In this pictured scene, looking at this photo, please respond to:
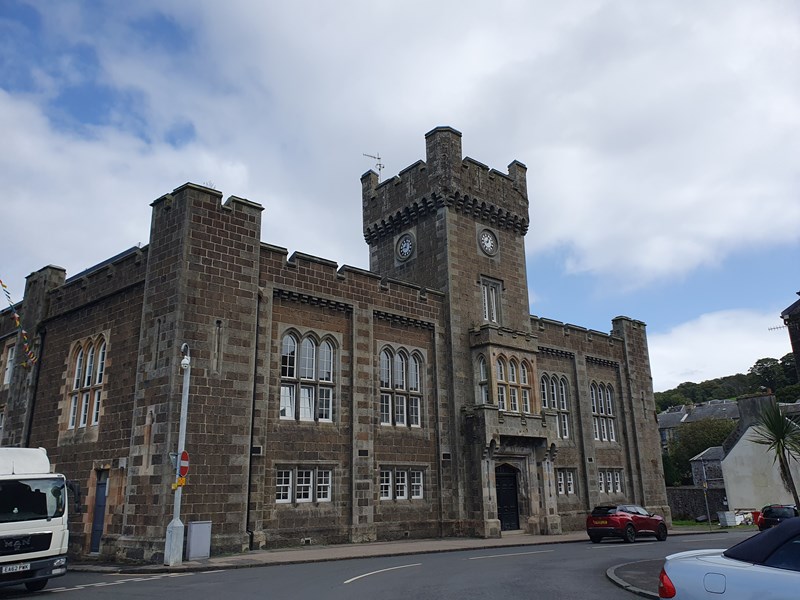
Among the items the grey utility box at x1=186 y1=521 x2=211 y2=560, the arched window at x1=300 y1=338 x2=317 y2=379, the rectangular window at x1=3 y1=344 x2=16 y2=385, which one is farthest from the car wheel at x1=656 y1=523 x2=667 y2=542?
the rectangular window at x1=3 y1=344 x2=16 y2=385

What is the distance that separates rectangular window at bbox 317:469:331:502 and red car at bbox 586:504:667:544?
10216 millimetres

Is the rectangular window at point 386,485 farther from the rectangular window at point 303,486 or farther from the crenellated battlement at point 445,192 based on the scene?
the crenellated battlement at point 445,192

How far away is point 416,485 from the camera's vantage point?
25.4m

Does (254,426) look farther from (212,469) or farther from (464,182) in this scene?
(464,182)

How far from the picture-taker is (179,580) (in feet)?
45.6

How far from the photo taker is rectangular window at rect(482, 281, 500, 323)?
98.8 ft

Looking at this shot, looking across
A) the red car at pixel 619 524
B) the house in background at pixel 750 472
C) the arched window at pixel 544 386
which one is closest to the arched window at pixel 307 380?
the red car at pixel 619 524

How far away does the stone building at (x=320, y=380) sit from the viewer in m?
19.3

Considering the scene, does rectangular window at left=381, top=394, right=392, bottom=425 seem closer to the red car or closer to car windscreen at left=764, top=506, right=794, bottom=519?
the red car

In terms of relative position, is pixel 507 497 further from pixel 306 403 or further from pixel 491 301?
pixel 306 403

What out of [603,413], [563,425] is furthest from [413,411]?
[603,413]

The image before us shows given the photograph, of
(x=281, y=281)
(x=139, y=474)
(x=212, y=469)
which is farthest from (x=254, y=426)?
(x=281, y=281)

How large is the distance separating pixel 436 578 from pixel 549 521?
15882 millimetres

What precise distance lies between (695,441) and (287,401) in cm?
6026
